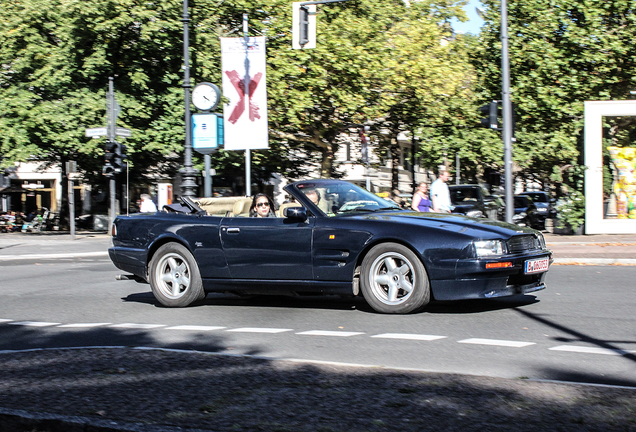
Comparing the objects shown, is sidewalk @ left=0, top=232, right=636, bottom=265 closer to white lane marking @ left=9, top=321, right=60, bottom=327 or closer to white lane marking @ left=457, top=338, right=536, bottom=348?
white lane marking @ left=457, top=338, right=536, bottom=348

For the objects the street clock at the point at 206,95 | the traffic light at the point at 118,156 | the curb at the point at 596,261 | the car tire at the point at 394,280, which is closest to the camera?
the car tire at the point at 394,280

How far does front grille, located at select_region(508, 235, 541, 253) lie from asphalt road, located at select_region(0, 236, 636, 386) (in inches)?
25.9

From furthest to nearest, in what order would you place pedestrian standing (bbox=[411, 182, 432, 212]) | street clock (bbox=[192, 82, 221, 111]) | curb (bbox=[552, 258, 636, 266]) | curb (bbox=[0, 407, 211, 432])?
1. street clock (bbox=[192, 82, 221, 111])
2. pedestrian standing (bbox=[411, 182, 432, 212])
3. curb (bbox=[552, 258, 636, 266])
4. curb (bbox=[0, 407, 211, 432])

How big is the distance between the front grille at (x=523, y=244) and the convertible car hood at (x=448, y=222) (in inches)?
2.7

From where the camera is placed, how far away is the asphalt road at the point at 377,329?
5.62m

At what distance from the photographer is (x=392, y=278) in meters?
7.79

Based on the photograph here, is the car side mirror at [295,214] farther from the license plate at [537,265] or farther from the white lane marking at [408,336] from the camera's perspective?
the license plate at [537,265]

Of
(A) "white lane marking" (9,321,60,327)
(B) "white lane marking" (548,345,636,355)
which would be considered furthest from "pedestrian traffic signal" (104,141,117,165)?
(B) "white lane marking" (548,345,636,355)

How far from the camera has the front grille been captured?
24.9ft

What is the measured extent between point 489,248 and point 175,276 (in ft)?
12.3

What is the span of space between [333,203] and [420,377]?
395 centimetres

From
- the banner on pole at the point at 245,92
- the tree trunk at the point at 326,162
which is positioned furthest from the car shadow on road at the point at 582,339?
the tree trunk at the point at 326,162

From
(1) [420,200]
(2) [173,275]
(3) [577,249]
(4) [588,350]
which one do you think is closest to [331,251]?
(2) [173,275]

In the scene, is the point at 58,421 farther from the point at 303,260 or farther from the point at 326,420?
the point at 303,260
